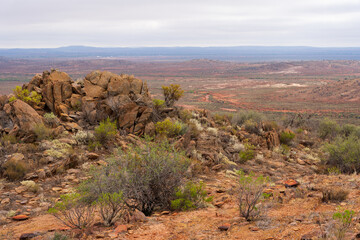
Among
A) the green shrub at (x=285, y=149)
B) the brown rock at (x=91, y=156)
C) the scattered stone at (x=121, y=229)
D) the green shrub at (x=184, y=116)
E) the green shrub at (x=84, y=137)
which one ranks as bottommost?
the green shrub at (x=285, y=149)

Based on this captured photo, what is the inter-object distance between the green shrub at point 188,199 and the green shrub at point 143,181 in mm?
275

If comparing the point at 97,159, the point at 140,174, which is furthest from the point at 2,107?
the point at 140,174

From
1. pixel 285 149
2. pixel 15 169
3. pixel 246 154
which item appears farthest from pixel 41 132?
pixel 285 149

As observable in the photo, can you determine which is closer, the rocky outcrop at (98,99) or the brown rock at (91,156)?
the brown rock at (91,156)

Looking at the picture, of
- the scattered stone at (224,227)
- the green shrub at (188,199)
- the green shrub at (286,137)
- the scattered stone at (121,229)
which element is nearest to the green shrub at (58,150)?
the green shrub at (188,199)

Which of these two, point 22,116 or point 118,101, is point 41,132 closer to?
point 22,116

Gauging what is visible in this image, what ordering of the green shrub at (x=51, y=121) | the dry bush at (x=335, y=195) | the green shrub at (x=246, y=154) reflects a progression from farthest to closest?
the green shrub at (x=246, y=154)
the green shrub at (x=51, y=121)
the dry bush at (x=335, y=195)

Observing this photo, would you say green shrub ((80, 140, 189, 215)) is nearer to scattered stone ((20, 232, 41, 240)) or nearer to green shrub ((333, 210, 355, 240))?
scattered stone ((20, 232, 41, 240))

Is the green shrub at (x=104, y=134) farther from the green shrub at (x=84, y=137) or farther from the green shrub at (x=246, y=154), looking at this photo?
the green shrub at (x=246, y=154)

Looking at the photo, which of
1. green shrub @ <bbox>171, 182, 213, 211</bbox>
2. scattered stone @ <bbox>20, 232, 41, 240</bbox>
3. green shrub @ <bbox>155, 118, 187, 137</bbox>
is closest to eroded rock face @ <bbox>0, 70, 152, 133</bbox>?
green shrub @ <bbox>155, 118, 187, 137</bbox>

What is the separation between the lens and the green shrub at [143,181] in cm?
661

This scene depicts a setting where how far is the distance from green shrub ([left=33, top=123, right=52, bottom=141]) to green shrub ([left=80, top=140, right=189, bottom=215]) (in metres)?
5.23

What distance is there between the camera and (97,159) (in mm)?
10555

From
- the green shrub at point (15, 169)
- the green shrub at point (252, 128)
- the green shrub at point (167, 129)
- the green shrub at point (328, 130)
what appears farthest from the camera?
the green shrub at point (328, 130)
